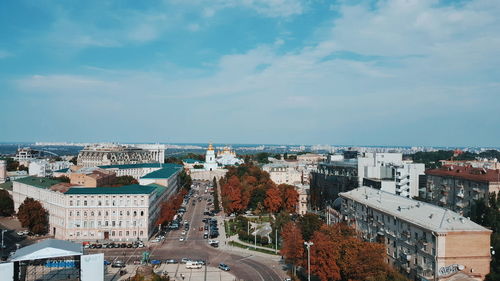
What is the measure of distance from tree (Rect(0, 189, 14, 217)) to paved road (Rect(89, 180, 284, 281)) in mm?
31267

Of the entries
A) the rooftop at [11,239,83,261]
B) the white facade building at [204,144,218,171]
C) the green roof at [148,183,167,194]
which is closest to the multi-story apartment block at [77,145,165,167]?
the white facade building at [204,144,218,171]

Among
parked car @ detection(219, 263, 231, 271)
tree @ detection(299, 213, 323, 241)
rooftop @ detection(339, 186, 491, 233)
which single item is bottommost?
parked car @ detection(219, 263, 231, 271)

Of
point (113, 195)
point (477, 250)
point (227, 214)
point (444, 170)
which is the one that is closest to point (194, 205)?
point (227, 214)

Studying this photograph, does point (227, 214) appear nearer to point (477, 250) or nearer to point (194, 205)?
point (194, 205)

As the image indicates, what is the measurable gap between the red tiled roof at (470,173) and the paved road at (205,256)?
26.8 m

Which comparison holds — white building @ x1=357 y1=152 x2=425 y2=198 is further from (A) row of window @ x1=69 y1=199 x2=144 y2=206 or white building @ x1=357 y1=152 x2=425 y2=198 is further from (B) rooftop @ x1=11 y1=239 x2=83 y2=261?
(B) rooftop @ x1=11 y1=239 x2=83 y2=261

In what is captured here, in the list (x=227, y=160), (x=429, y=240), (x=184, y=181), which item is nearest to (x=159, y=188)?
(x=184, y=181)

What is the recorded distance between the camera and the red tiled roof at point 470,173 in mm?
51503

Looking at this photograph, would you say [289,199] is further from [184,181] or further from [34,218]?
[184,181]

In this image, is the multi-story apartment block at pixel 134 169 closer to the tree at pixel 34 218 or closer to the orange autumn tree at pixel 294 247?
the tree at pixel 34 218

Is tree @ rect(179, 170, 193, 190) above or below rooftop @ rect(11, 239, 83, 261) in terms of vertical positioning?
below

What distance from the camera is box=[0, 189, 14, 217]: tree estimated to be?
72312 millimetres

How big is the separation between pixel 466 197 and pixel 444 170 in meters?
8.70

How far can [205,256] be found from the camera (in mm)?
48344
